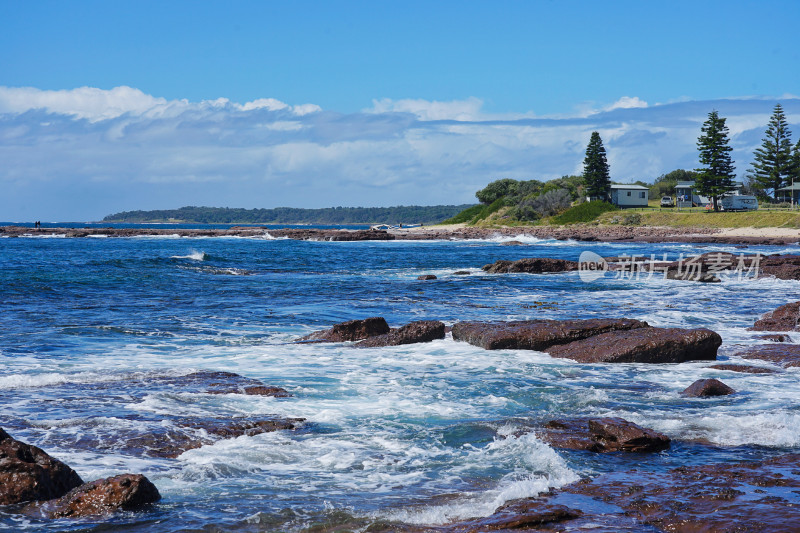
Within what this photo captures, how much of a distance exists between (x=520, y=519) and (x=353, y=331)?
9.65 meters

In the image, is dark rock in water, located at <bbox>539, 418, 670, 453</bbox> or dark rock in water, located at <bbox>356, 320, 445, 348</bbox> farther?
dark rock in water, located at <bbox>356, 320, 445, 348</bbox>

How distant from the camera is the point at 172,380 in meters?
10.7

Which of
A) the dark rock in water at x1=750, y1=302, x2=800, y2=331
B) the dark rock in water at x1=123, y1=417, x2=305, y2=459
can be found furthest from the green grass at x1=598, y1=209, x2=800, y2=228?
the dark rock in water at x1=123, y1=417, x2=305, y2=459

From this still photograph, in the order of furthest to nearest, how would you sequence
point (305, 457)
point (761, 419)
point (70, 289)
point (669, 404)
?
point (70, 289)
point (669, 404)
point (761, 419)
point (305, 457)

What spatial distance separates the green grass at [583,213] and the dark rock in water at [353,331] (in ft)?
228

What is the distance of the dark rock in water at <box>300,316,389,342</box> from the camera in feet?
48.3

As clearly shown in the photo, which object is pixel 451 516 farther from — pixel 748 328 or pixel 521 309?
Result: pixel 521 309

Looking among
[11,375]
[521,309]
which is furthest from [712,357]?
[11,375]

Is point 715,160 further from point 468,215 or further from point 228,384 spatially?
point 228,384

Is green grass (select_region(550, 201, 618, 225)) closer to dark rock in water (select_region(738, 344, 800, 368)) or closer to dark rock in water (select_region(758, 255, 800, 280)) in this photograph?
dark rock in water (select_region(758, 255, 800, 280))

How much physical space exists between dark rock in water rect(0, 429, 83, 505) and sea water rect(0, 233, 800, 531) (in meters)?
0.36

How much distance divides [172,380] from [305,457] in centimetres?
420

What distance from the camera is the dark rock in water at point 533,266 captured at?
3167cm

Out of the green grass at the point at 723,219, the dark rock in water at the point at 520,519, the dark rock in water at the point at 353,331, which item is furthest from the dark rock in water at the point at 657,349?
the green grass at the point at 723,219
